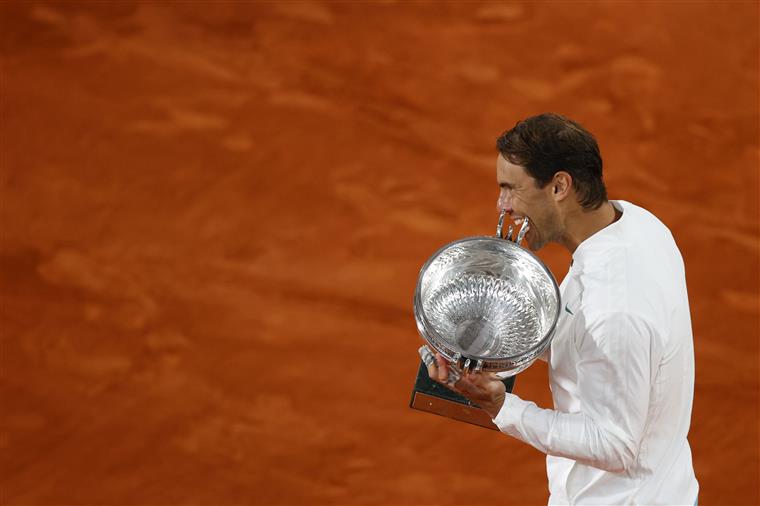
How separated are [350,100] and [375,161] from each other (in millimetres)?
272

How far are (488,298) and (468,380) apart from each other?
18 centimetres

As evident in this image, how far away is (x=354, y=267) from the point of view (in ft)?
10.1

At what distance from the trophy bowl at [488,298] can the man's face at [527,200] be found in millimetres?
33

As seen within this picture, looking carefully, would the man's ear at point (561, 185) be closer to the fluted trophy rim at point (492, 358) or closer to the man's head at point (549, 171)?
the man's head at point (549, 171)

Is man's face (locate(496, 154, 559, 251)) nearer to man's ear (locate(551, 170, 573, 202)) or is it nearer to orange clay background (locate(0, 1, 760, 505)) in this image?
man's ear (locate(551, 170, 573, 202))

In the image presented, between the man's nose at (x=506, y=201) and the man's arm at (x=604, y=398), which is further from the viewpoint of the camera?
the man's nose at (x=506, y=201)

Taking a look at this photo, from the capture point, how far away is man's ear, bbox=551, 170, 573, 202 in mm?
1550

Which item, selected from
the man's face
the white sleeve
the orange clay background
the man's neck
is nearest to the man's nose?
the man's face

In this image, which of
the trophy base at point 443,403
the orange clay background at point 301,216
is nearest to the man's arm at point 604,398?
the trophy base at point 443,403

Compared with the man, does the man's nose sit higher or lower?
higher

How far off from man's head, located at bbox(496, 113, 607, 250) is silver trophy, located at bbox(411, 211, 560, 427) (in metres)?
0.04

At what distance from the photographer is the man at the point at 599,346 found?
4.50 ft

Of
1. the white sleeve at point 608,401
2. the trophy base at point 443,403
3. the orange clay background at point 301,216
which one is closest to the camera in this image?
the white sleeve at point 608,401

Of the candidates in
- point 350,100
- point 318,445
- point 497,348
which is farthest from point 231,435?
point 497,348
